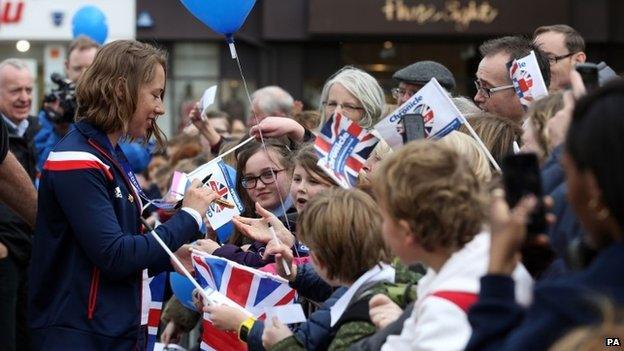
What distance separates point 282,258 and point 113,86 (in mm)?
1049

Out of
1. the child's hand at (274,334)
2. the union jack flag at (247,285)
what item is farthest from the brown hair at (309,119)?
the child's hand at (274,334)

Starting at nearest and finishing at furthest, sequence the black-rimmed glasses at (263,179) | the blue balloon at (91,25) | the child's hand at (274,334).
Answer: the child's hand at (274,334) < the black-rimmed glasses at (263,179) < the blue balloon at (91,25)

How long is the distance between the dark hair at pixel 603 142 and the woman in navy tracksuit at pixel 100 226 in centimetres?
269

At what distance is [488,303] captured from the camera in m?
3.16

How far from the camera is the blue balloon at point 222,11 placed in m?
6.61

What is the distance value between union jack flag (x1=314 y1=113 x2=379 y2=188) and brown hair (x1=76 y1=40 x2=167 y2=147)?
86 centimetres

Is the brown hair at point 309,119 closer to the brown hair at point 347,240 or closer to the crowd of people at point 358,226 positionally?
the crowd of people at point 358,226

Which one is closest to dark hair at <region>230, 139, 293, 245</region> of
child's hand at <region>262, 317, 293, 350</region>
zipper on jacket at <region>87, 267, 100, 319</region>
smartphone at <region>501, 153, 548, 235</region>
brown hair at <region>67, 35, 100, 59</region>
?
zipper on jacket at <region>87, 267, 100, 319</region>

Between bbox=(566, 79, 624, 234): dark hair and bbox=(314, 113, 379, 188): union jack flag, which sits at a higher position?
bbox=(566, 79, 624, 234): dark hair

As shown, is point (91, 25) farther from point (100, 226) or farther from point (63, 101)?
point (100, 226)

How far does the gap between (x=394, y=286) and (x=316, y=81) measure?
17.5 metres

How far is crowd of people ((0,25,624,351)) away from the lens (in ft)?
10.0

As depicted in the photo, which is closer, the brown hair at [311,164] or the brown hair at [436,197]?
the brown hair at [436,197]

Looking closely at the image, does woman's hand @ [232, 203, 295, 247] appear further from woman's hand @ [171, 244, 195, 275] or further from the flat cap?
the flat cap
